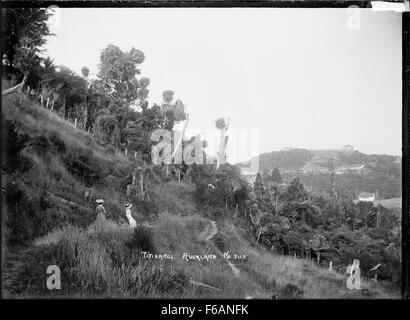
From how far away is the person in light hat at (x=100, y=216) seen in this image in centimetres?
267

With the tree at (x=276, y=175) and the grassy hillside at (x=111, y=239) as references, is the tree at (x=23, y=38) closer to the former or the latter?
the grassy hillside at (x=111, y=239)

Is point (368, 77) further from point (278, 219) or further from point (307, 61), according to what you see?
point (278, 219)

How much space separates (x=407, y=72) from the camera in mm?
2719

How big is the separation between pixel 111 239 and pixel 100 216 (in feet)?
0.49

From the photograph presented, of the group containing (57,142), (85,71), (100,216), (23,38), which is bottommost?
(100,216)

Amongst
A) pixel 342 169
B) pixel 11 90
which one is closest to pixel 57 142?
pixel 11 90

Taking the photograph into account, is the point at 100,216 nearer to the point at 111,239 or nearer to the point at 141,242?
the point at 111,239

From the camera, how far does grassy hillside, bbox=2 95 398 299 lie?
2.63m

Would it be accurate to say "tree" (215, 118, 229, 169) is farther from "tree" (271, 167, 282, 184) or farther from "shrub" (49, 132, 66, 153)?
"shrub" (49, 132, 66, 153)

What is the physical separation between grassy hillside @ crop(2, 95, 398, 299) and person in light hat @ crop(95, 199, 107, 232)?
0.03 metres

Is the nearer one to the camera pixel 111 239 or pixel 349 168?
pixel 111 239

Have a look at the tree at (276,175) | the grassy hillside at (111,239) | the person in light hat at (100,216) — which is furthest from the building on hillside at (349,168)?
the person in light hat at (100,216)

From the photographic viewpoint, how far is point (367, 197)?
9.06 feet

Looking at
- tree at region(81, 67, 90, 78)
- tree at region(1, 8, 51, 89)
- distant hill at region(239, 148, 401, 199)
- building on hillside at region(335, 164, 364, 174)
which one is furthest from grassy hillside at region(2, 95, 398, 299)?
building on hillside at region(335, 164, 364, 174)
